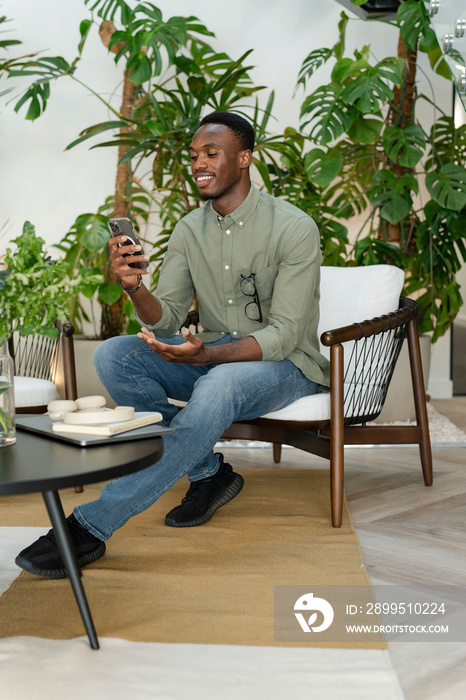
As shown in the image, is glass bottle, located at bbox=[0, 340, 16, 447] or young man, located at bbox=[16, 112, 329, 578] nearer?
glass bottle, located at bbox=[0, 340, 16, 447]

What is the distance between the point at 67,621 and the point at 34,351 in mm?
1785

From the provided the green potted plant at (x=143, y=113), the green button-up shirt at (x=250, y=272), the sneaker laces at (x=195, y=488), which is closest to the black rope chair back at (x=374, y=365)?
the green button-up shirt at (x=250, y=272)

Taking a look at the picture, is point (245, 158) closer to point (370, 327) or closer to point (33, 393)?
point (370, 327)

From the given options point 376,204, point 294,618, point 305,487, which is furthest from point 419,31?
point 294,618

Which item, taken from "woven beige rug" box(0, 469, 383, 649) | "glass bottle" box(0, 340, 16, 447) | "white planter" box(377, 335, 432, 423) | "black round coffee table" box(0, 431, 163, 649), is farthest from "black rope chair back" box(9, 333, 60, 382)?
"white planter" box(377, 335, 432, 423)

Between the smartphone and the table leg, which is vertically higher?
the smartphone

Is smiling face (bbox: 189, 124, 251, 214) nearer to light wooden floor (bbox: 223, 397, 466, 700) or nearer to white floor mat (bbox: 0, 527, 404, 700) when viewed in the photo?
light wooden floor (bbox: 223, 397, 466, 700)

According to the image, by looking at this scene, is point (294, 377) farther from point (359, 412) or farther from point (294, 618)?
point (294, 618)

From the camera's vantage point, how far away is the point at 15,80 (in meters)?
4.40

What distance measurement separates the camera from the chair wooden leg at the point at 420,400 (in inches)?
95.5

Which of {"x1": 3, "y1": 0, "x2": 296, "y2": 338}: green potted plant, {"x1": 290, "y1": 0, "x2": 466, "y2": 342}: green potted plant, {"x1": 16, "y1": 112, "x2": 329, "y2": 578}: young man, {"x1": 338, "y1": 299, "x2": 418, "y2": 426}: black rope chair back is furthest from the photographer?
{"x1": 3, "y1": 0, "x2": 296, "y2": 338}: green potted plant

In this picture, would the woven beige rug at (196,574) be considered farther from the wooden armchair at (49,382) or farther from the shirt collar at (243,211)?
the shirt collar at (243,211)

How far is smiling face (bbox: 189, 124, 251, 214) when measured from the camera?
2150 millimetres

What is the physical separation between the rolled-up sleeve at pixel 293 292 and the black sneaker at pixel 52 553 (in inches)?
26.1
